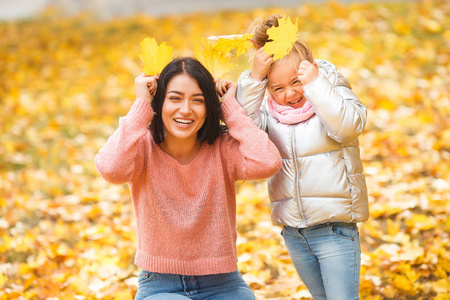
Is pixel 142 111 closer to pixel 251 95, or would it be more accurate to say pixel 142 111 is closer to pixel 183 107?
pixel 183 107

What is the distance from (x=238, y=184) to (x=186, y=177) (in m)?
2.36

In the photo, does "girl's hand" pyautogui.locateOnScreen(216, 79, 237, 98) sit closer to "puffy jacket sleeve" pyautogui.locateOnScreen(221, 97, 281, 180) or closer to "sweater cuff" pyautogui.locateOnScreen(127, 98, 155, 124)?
"puffy jacket sleeve" pyautogui.locateOnScreen(221, 97, 281, 180)

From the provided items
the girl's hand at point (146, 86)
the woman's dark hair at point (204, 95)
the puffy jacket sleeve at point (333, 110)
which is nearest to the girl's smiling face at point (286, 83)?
the puffy jacket sleeve at point (333, 110)

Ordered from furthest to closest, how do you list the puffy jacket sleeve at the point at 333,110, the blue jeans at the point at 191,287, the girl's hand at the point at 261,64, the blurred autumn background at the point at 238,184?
1. the blurred autumn background at the point at 238,184
2. the blue jeans at the point at 191,287
3. the girl's hand at the point at 261,64
4. the puffy jacket sleeve at the point at 333,110

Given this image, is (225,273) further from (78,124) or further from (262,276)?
(78,124)

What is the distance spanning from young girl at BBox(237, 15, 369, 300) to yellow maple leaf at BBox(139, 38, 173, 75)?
1.20 feet

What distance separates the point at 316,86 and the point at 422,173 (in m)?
2.54

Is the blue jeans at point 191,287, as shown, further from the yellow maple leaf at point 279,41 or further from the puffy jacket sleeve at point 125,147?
the yellow maple leaf at point 279,41

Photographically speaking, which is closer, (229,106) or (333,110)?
(333,110)

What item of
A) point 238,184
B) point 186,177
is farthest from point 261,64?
point 238,184

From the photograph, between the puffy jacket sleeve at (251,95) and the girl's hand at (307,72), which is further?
the puffy jacket sleeve at (251,95)

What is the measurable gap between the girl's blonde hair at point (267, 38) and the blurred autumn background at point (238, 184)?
0.24 meters

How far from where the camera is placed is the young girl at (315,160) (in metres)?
2.07

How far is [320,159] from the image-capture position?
2.15m
